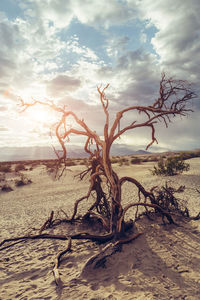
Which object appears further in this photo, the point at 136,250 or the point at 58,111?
A: the point at 58,111

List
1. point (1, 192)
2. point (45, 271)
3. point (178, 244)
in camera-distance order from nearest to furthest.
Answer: point (45, 271)
point (178, 244)
point (1, 192)

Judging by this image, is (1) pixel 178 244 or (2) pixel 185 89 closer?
(1) pixel 178 244

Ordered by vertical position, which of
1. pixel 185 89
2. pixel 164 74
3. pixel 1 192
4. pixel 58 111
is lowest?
pixel 1 192

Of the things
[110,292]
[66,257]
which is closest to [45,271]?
[66,257]

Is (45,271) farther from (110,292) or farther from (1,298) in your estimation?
Answer: (110,292)

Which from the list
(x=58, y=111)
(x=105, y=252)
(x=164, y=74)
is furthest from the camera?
(x=58, y=111)

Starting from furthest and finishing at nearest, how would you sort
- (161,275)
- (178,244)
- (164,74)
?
1. (164,74)
2. (178,244)
3. (161,275)

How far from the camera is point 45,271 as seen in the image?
3.95 m

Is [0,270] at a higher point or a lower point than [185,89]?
lower

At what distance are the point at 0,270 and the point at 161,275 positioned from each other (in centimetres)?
317

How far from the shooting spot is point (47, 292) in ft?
10.6

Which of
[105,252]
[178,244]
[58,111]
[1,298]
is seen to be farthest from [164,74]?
[1,298]

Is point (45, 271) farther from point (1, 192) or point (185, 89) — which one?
point (1, 192)

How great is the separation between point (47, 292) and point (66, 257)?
109cm
